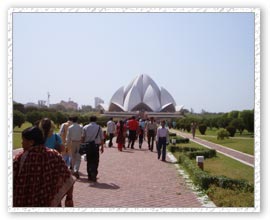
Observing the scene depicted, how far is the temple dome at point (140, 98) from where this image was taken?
48031mm

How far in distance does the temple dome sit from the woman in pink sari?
1756 inches

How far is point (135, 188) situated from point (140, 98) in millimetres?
43140

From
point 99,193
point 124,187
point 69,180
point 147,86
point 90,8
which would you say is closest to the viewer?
point 69,180

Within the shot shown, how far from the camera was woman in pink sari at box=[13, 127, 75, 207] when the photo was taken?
119 inches

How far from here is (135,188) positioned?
5.54 metres

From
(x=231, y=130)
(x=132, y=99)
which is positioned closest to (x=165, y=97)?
(x=132, y=99)

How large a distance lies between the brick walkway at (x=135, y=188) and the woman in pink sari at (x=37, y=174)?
5.08 ft

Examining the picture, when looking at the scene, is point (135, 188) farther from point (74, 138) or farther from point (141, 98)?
point (141, 98)

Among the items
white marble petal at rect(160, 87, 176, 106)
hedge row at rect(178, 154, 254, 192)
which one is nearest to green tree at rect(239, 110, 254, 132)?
hedge row at rect(178, 154, 254, 192)

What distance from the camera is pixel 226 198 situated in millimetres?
4660

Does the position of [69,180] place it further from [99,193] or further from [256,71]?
[256,71]

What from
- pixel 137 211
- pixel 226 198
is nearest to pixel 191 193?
pixel 226 198

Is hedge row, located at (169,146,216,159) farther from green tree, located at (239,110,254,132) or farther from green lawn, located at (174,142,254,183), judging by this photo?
green tree, located at (239,110,254,132)
